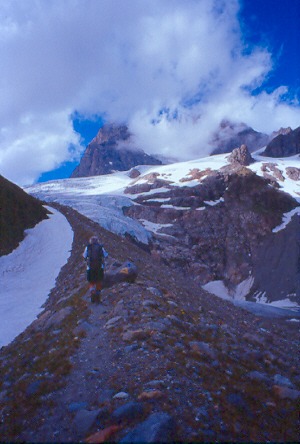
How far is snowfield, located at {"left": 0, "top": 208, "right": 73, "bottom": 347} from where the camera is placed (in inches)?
663

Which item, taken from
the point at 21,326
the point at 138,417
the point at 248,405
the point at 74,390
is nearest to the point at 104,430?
the point at 138,417

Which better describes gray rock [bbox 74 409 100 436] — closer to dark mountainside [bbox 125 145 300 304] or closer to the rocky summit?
the rocky summit

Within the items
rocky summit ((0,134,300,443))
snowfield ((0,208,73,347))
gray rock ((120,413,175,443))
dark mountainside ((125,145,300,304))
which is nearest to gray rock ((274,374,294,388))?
rocky summit ((0,134,300,443))

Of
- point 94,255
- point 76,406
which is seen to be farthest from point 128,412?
point 94,255

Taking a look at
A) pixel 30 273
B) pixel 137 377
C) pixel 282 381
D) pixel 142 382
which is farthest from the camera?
pixel 30 273

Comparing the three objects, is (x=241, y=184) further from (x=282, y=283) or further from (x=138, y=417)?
(x=138, y=417)

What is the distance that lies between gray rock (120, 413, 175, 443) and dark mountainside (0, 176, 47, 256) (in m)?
27.0

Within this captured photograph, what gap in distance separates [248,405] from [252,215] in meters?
137

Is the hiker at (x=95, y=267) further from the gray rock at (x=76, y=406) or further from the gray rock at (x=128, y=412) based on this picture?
the gray rock at (x=128, y=412)

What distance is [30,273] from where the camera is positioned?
26.1 m

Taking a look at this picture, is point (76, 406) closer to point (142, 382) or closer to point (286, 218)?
point (142, 382)

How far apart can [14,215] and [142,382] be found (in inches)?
1350

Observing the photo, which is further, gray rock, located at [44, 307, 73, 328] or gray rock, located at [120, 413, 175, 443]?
gray rock, located at [44, 307, 73, 328]

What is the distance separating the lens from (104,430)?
548 centimetres
